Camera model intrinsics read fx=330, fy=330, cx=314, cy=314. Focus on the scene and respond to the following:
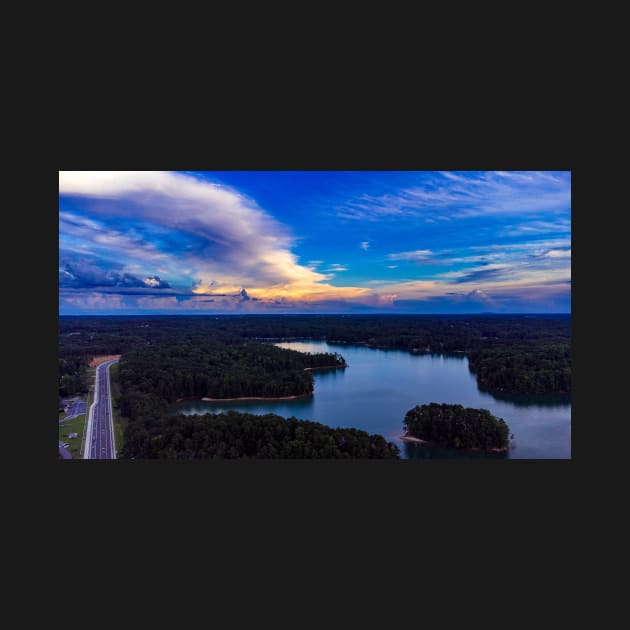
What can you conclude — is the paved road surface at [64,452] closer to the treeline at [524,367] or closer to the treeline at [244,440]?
the treeline at [244,440]

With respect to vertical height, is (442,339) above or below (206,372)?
above

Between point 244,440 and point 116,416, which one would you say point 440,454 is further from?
point 116,416

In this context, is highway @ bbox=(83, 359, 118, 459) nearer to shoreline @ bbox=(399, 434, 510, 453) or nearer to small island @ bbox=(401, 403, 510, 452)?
shoreline @ bbox=(399, 434, 510, 453)

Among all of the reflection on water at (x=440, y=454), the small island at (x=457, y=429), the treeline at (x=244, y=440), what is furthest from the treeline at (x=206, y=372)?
the reflection on water at (x=440, y=454)

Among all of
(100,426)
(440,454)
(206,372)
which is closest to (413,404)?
(440,454)

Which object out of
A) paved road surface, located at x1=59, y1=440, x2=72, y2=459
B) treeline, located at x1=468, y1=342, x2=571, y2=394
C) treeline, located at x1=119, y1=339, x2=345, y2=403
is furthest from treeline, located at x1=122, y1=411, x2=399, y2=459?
treeline, located at x1=468, y1=342, x2=571, y2=394
